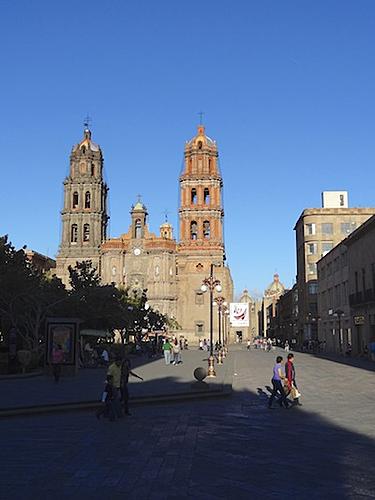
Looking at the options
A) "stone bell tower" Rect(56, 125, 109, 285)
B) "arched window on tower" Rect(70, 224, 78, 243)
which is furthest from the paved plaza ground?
"arched window on tower" Rect(70, 224, 78, 243)

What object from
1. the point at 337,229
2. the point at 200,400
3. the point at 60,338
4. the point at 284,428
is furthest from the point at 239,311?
the point at 284,428

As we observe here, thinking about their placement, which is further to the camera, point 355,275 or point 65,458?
point 355,275

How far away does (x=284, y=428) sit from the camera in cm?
1262

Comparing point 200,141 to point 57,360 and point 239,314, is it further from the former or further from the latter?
point 57,360

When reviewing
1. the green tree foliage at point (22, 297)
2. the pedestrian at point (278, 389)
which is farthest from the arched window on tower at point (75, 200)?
the pedestrian at point (278, 389)

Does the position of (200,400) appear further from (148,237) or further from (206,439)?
(148,237)

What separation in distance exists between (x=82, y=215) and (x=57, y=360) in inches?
2675

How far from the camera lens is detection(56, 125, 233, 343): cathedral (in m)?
89.6

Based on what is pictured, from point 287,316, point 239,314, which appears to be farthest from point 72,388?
point 287,316

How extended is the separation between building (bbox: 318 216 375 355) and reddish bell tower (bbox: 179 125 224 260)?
28.5m

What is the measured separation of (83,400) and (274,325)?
13282 cm

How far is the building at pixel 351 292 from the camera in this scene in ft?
140

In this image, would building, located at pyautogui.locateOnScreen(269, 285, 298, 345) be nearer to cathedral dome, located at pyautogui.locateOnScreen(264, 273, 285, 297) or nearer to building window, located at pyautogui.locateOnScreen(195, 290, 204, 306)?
building window, located at pyautogui.locateOnScreen(195, 290, 204, 306)

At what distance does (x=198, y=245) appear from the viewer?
3563 inches
